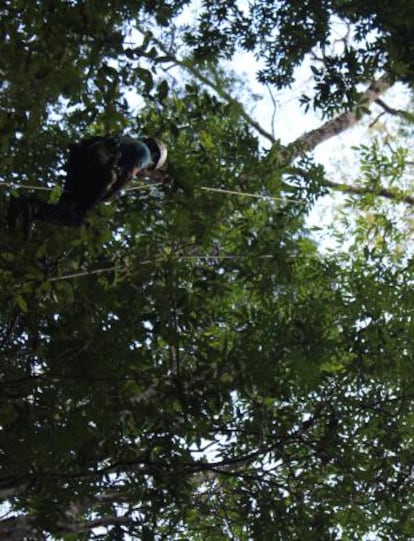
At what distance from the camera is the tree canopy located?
275 cm

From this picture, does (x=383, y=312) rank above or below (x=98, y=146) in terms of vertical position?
below

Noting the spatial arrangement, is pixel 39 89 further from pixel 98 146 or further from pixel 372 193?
pixel 372 193

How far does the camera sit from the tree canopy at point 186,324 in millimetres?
2750

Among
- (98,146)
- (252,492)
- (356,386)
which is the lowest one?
(252,492)

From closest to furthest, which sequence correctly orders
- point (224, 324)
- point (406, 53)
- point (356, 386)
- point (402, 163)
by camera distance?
1. point (406, 53)
2. point (356, 386)
3. point (224, 324)
4. point (402, 163)

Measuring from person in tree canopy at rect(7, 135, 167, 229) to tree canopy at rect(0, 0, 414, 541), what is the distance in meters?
0.10

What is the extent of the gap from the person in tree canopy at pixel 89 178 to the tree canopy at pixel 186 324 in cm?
10

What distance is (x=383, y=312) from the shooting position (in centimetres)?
404

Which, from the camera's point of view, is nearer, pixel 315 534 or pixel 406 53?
pixel 315 534

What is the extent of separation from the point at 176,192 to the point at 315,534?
199cm

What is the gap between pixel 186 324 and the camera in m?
3.07

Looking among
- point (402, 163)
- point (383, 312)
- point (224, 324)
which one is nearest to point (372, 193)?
point (402, 163)

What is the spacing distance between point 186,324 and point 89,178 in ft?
2.87

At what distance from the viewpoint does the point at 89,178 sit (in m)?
2.82
